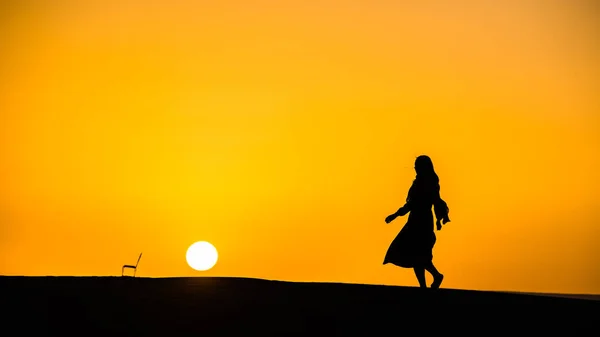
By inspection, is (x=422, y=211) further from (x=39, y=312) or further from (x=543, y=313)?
(x=39, y=312)

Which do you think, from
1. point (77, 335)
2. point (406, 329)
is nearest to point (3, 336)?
point (77, 335)

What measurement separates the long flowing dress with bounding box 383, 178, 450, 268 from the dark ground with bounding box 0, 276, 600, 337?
1.14 meters

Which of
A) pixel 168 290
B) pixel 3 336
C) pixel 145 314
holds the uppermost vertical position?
pixel 168 290

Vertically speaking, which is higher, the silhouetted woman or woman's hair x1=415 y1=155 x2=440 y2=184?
woman's hair x1=415 y1=155 x2=440 y2=184

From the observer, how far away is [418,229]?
18.8 m

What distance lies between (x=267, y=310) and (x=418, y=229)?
5.55 metres

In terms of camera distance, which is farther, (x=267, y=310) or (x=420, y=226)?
(x=420, y=226)

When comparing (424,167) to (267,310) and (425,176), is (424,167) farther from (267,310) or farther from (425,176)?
(267,310)

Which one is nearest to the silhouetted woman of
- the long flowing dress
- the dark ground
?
the long flowing dress

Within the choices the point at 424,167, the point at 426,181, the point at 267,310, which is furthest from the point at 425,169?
the point at 267,310

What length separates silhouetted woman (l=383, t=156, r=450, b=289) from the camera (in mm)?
18562

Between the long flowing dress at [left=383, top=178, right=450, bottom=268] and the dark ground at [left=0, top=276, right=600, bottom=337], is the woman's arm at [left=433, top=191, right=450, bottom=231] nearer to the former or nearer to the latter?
the long flowing dress at [left=383, top=178, right=450, bottom=268]

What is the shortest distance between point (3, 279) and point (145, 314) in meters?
5.36

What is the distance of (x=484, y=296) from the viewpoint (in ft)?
55.7
